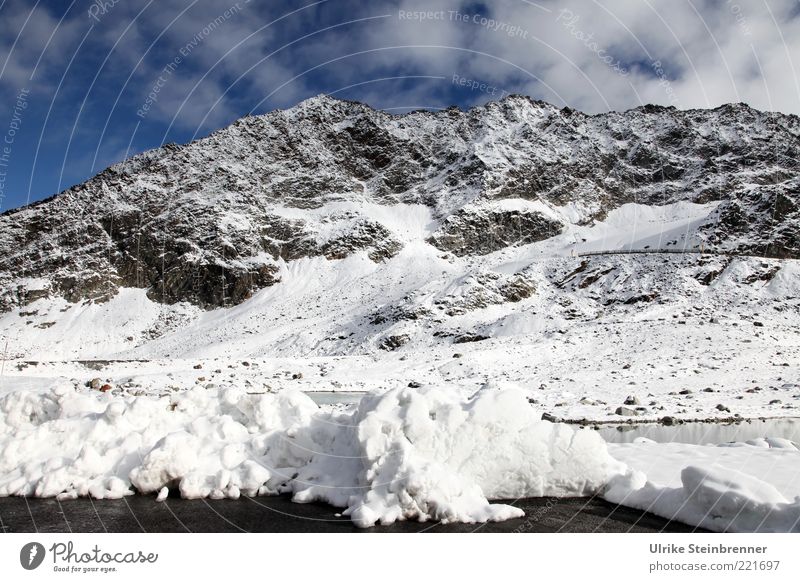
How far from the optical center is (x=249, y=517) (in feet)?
31.1

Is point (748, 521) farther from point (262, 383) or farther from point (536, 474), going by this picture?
point (262, 383)

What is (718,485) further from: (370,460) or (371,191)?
(371,191)

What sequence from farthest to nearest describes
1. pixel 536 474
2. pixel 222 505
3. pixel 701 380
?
pixel 701 380 → pixel 536 474 → pixel 222 505

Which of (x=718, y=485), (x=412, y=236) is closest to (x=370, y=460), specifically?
(x=718, y=485)

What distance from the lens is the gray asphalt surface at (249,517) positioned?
348 inches

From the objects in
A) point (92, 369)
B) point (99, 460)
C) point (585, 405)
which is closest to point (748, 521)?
point (99, 460)

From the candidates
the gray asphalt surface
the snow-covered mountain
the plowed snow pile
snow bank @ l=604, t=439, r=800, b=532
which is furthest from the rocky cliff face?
the gray asphalt surface

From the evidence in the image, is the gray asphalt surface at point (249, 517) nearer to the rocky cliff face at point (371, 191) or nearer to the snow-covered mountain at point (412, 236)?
the snow-covered mountain at point (412, 236)

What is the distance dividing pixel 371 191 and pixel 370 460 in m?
101

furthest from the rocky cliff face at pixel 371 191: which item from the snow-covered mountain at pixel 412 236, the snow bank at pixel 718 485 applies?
the snow bank at pixel 718 485

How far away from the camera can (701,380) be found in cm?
2897

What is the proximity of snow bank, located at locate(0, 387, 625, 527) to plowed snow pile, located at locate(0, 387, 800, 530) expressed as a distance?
24 mm
